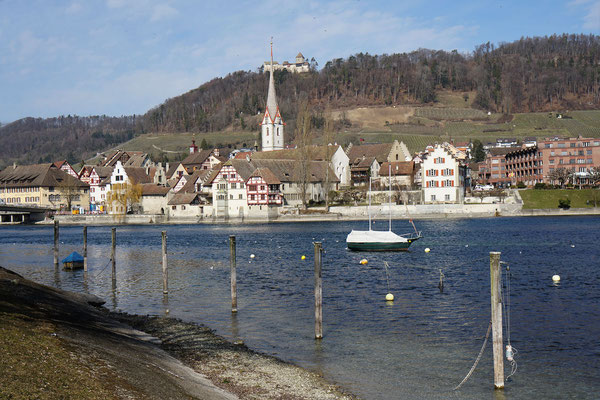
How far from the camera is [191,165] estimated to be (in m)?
196

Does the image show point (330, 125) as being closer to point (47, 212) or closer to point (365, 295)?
point (47, 212)

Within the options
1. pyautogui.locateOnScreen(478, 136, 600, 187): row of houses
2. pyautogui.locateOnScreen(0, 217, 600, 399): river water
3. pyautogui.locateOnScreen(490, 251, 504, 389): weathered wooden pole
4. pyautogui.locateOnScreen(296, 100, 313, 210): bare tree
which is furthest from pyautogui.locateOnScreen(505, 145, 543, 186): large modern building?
pyautogui.locateOnScreen(490, 251, 504, 389): weathered wooden pole

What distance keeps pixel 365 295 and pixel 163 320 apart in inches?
542

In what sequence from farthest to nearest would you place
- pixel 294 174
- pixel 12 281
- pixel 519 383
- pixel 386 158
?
pixel 386 158, pixel 294 174, pixel 12 281, pixel 519 383

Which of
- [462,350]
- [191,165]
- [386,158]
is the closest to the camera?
[462,350]

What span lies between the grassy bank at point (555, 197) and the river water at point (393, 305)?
52.1m

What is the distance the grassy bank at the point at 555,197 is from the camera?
129 meters

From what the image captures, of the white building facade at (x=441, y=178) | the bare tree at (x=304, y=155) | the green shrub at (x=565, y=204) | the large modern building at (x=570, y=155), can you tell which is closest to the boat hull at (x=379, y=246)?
the bare tree at (x=304, y=155)

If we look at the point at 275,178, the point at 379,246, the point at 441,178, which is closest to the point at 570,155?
the point at 441,178

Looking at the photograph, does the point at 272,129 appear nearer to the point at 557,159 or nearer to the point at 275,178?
the point at 275,178

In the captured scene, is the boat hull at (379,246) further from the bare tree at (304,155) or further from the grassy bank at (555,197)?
the grassy bank at (555,197)

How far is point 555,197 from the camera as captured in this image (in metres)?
131

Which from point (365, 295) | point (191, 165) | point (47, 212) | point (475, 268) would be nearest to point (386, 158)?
point (191, 165)

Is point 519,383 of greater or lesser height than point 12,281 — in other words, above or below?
below
